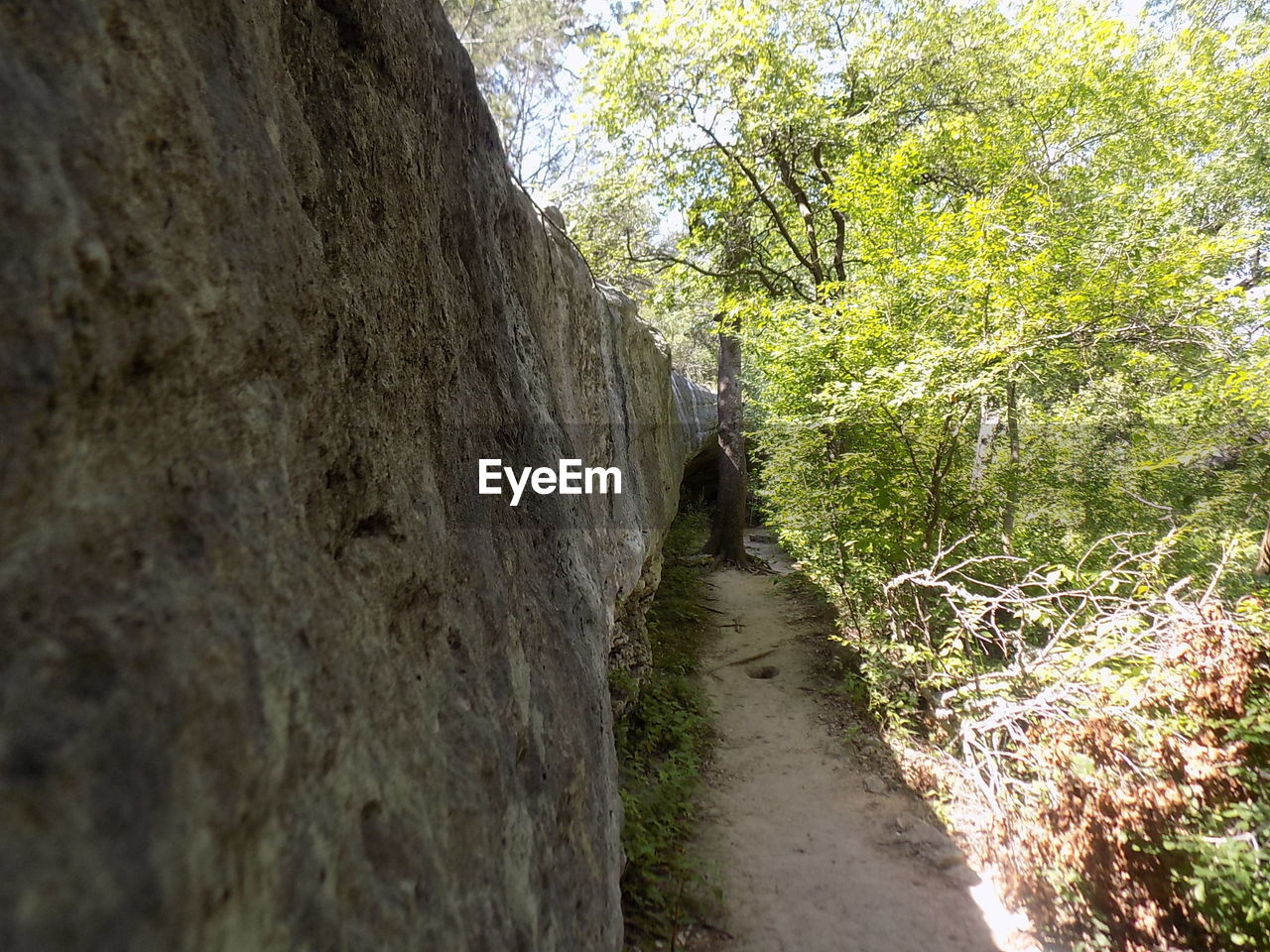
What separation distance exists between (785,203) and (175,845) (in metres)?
11.9

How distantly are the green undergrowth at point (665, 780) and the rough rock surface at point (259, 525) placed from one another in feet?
Result: 5.24

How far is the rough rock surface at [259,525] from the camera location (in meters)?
0.89

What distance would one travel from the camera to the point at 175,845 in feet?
3.05

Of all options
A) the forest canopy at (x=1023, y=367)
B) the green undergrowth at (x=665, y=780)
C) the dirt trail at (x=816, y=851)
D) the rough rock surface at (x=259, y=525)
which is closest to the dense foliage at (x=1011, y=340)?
the forest canopy at (x=1023, y=367)

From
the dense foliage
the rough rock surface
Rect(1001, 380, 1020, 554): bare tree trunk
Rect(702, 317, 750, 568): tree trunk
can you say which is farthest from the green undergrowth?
Rect(1001, 380, 1020, 554): bare tree trunk

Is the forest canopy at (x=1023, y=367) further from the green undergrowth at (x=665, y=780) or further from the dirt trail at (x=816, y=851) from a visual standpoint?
the green undergrowth at (x=665, y=780)

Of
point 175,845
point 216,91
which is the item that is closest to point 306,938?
point 175,845

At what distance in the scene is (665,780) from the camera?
541cm

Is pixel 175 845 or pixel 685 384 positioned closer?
pixel 175 845

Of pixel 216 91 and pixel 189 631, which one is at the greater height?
pixel 216 91

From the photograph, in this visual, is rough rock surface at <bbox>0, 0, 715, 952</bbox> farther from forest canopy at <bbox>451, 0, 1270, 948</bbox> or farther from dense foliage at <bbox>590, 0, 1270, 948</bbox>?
dense foliage at <bbox>590, 0, 1270, 948</bbox>

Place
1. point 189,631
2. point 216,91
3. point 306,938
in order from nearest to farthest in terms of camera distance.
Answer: point 189,631, point 306,938, point 216,91

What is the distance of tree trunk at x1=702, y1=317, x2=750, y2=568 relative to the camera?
1297 cm

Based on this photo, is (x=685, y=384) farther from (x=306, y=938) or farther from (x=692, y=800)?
(x=306, y=938)
